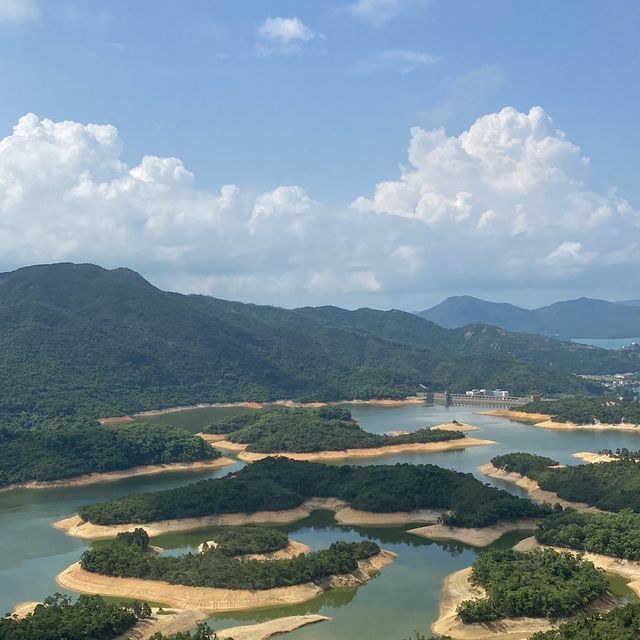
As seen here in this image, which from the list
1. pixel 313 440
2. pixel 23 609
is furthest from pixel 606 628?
pixel 313 440

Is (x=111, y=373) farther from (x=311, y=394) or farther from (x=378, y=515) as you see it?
(x=378, y=515)

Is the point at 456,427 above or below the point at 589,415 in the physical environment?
below

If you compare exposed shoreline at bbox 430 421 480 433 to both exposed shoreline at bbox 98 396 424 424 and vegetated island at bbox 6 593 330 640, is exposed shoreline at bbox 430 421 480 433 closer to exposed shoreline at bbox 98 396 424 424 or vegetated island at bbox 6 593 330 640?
exposed shoreline at bbox 98 396 424 424

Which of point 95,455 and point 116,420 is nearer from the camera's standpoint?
point 95,455

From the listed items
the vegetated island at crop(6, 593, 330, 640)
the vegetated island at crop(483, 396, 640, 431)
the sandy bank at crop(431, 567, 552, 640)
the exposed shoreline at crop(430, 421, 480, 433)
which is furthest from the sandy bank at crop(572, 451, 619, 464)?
the vegetated island at crop(6, 593, 330, 640)

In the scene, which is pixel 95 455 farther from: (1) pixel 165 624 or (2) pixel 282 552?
(1) pixel 165 624
